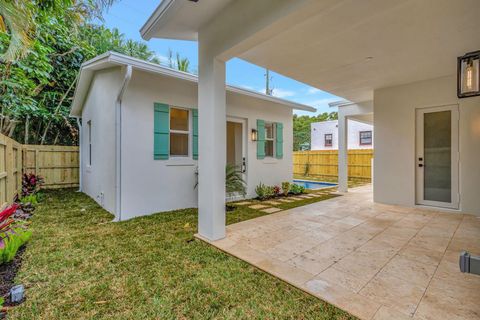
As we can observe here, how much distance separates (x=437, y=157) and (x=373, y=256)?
12.9ft

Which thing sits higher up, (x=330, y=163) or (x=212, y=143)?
(x=212, y=143)

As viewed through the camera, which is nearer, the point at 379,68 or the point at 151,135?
the point at 379,68

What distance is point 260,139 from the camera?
22.4 ft

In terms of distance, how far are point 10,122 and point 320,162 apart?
1412 centimetres

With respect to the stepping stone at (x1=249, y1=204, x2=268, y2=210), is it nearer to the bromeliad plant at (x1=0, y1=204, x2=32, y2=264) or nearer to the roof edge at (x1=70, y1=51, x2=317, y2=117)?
the roof edge at (x1=70, y1=51, x2=317, y2=117)

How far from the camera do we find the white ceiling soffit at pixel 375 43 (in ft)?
9.11

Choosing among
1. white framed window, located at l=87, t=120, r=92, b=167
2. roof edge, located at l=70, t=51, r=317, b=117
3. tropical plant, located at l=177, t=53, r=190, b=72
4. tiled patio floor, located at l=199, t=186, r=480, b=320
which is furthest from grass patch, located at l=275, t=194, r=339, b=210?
tropical plant, located at l=177, t=53, r=190, b=72

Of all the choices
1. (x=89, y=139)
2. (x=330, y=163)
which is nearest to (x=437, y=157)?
(x=330, y=163)

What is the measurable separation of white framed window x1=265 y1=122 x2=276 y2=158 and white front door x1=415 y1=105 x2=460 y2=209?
3.70 m

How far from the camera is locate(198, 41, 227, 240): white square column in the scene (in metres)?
3.28

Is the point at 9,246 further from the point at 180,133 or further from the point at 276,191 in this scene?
the point at 276,191

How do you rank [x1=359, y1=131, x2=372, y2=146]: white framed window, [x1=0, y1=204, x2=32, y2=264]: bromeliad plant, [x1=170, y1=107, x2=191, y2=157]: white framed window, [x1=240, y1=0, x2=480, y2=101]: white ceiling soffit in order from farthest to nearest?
[x1=359, y1=131, x2=372, y2=146]: white framed window, [x1=170, y1=107, x2=191, y2=157]: white framed window, [x1=240, y1=0, x2=480, y2=101]: white ceiling soffit, [x1=0, y1=204, x2=32, y2=264]: bromeliad plant

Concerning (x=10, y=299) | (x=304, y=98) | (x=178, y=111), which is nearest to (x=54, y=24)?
(x=178, y=111)

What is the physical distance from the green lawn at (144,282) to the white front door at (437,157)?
5.06 meters
